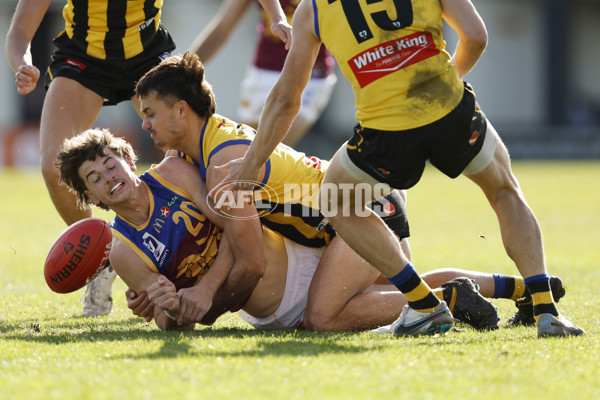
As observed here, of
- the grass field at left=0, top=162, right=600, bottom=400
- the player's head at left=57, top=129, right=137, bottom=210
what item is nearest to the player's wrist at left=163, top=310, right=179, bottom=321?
the grass field at left=0, top=162, right=600, bottom=400

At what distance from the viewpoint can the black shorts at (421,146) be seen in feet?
12.7

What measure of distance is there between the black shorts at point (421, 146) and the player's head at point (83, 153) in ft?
4.06

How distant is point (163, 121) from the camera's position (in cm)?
452

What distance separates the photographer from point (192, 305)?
423 centimetres

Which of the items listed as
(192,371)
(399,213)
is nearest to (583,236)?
(399,213)

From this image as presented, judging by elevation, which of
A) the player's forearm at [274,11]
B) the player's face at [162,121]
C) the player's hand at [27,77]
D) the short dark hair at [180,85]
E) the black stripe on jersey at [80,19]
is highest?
the black stripe on jersey at [80,19]

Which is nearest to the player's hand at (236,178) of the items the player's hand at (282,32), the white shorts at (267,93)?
the player's hand at (282,32)

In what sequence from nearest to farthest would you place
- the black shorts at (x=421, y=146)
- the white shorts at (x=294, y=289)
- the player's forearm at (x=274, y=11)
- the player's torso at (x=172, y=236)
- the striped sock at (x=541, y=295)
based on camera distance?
1. the black shorts at (x=421, y=146)
2. the striped sock at (x=541, y=295)
3. the player's torso at (x=172, y=236)
4. the white shorts at (x=294, y=289)
5. the player's forearm at (x=274, y=11)

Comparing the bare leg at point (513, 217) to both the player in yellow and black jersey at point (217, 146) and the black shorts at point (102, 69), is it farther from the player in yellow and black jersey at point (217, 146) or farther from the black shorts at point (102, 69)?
the black shorts at point (102, 69)

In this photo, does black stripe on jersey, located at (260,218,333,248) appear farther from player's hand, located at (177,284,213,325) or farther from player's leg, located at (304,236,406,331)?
player's hand, located at (177,284,213,325)

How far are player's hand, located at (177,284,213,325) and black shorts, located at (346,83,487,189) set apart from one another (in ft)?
3.28

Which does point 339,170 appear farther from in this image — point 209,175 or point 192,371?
point 192,371

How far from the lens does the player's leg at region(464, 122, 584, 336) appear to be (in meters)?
3.97

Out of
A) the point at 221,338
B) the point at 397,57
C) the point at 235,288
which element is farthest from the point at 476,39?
the point at 221,338
